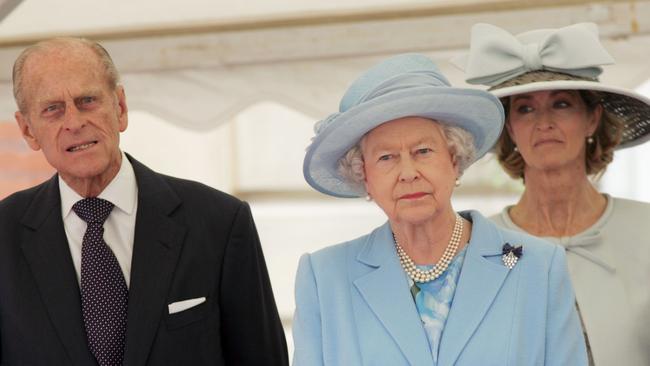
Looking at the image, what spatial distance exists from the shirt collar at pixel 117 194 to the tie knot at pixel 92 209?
2cm

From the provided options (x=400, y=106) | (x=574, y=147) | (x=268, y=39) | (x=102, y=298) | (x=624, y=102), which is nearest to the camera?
(x=400, y=106)

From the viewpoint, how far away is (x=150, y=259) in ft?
9.00

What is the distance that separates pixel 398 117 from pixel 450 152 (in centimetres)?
18

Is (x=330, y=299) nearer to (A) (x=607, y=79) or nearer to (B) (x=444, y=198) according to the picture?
(B) (x=444, y=198)

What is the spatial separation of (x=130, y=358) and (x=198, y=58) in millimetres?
1572

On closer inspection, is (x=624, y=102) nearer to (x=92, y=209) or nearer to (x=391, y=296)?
(x=391, y=296)

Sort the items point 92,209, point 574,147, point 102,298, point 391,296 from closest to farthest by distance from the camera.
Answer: point 391,296, point 102,298, point 92,209, point 574,147

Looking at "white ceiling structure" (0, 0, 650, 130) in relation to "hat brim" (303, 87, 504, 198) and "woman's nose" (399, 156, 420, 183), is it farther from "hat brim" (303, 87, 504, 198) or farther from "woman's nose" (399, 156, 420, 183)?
"woman's nose" (399, 156, 420, 183)

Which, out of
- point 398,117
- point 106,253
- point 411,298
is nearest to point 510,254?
point 411,298

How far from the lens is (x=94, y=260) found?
2713 millimetres

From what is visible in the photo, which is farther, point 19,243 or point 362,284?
point 19,243

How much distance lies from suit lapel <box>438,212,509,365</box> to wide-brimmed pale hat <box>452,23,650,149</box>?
715mm

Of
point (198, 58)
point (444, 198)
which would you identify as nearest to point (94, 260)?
point (444, 198)

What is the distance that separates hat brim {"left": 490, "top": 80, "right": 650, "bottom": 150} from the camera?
3084 millimetres
